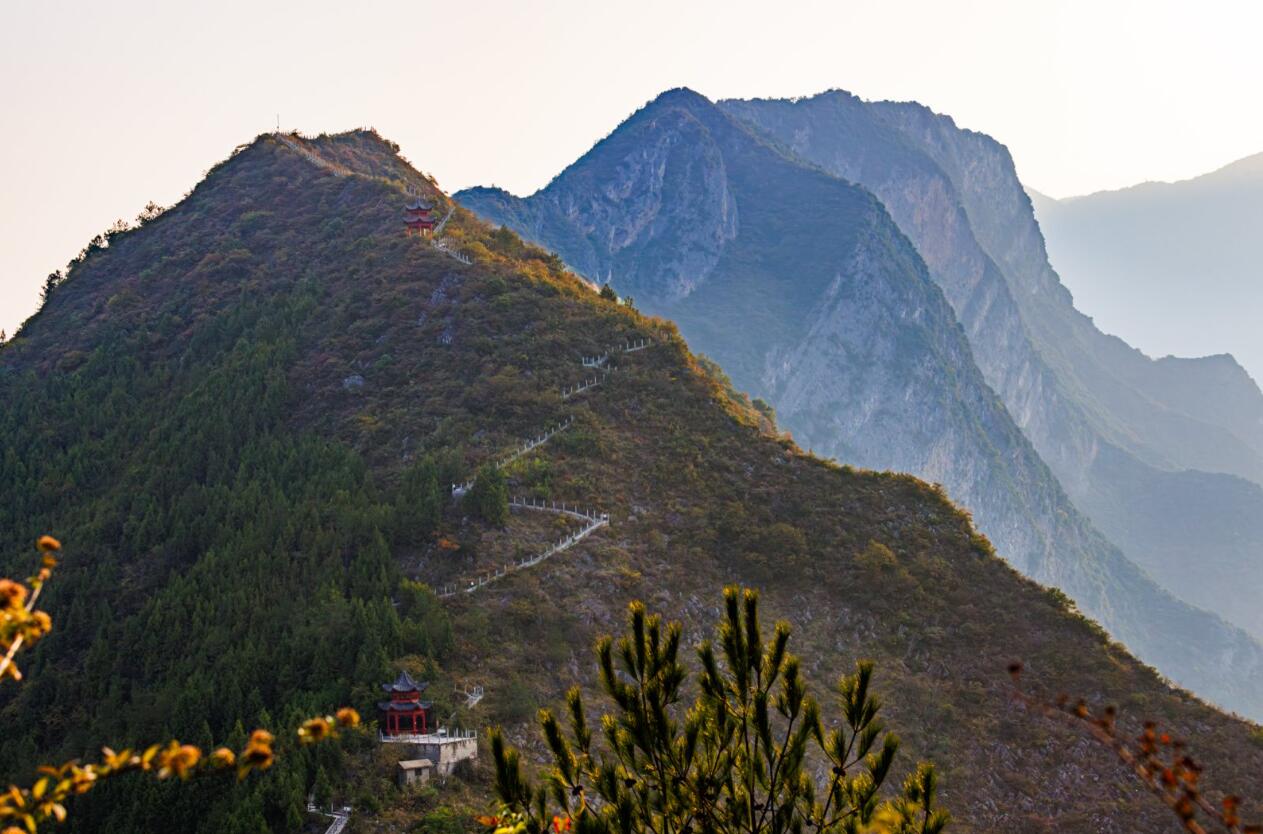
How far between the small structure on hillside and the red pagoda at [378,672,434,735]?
205 centimetres

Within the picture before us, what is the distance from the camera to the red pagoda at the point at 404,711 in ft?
132

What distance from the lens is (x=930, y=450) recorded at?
18512 cm

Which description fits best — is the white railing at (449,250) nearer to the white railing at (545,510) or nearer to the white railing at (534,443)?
the white railing at (545,510)

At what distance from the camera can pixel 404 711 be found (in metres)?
40.5

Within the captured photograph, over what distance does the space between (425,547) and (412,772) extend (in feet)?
53.1

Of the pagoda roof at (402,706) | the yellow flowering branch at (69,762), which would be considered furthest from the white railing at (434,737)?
the yellow flowering branch at (69,762)

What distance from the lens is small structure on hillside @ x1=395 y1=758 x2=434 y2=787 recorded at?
124ft

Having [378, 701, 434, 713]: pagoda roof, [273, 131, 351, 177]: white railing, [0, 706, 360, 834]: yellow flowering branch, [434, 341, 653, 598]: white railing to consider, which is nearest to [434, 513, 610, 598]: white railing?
[434, 341, 653, 598]: white railing

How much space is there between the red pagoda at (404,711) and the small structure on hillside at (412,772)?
6.71 feet

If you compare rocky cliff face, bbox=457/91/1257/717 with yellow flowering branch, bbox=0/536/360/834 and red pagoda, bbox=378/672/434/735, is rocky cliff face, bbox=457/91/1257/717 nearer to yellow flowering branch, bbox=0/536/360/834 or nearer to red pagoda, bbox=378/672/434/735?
red pagoda, bbox=378/672/434/735

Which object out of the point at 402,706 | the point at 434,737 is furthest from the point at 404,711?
the point at 434,737

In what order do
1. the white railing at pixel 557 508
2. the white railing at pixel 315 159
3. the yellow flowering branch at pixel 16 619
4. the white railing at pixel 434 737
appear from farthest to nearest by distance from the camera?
the white railing at pixel 315 159
the white railing at pixel 557 508
the white railing at pixel 434 737
the yellow flowering branch at pixel 16 619

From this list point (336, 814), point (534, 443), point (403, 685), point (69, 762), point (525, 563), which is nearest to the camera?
point (69, 762)

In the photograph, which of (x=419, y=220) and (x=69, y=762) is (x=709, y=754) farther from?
(x=419, y=220)
